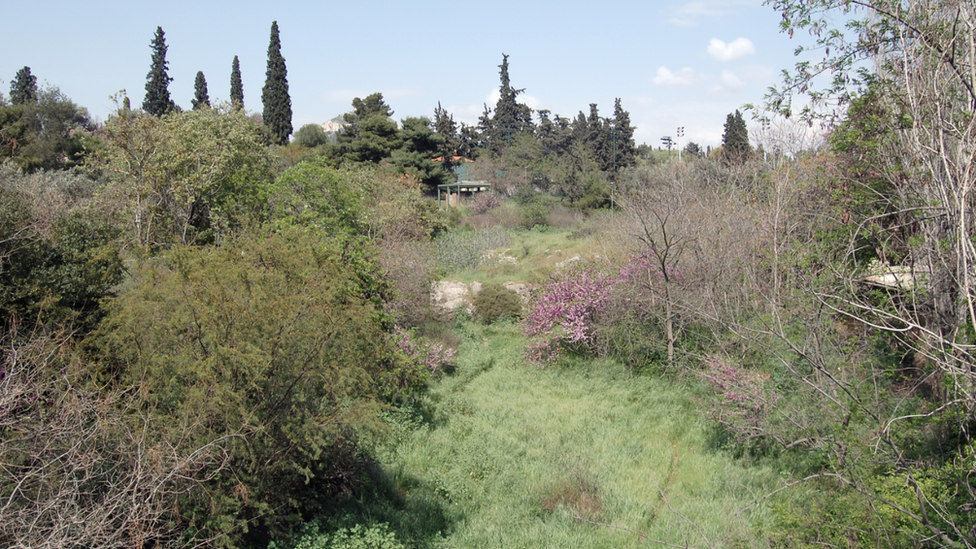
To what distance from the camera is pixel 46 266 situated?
9141 mm

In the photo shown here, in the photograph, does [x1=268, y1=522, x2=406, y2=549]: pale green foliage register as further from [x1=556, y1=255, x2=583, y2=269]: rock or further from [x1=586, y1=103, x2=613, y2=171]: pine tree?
[x1=586, y1=103, x2=613, y2=171]: pine tree

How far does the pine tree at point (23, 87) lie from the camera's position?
3922 centimetres

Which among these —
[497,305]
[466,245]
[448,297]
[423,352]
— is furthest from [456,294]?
[423,352]

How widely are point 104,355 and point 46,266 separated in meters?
2.65

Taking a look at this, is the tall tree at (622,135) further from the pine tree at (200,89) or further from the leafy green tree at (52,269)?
the leafy green tree at (52,269)

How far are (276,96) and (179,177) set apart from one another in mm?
23347

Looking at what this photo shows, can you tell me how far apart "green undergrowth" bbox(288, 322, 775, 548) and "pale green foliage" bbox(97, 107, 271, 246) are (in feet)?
25.3

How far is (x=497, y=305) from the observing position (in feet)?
62.8

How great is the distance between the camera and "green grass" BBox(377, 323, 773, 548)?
8023 millimetres

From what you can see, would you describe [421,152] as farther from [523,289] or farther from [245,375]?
[245,375]

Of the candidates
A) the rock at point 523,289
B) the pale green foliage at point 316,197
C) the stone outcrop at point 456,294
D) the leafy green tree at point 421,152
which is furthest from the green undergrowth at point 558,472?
the leafy green tree at point 421,152

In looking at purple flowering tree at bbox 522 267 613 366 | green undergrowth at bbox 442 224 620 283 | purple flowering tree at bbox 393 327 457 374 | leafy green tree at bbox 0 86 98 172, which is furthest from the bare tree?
leafy green tree at bbox 0 86 98 172

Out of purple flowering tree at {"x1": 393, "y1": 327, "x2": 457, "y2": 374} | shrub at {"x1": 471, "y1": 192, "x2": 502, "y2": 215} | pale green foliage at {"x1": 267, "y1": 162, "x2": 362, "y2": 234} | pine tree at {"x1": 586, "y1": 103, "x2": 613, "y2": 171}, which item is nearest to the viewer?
purple flowering tree at {"x1": 393, "y1": 327, "x2": 457, "y2": 374}

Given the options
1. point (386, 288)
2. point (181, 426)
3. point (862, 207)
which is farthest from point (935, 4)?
point (386, 288)
